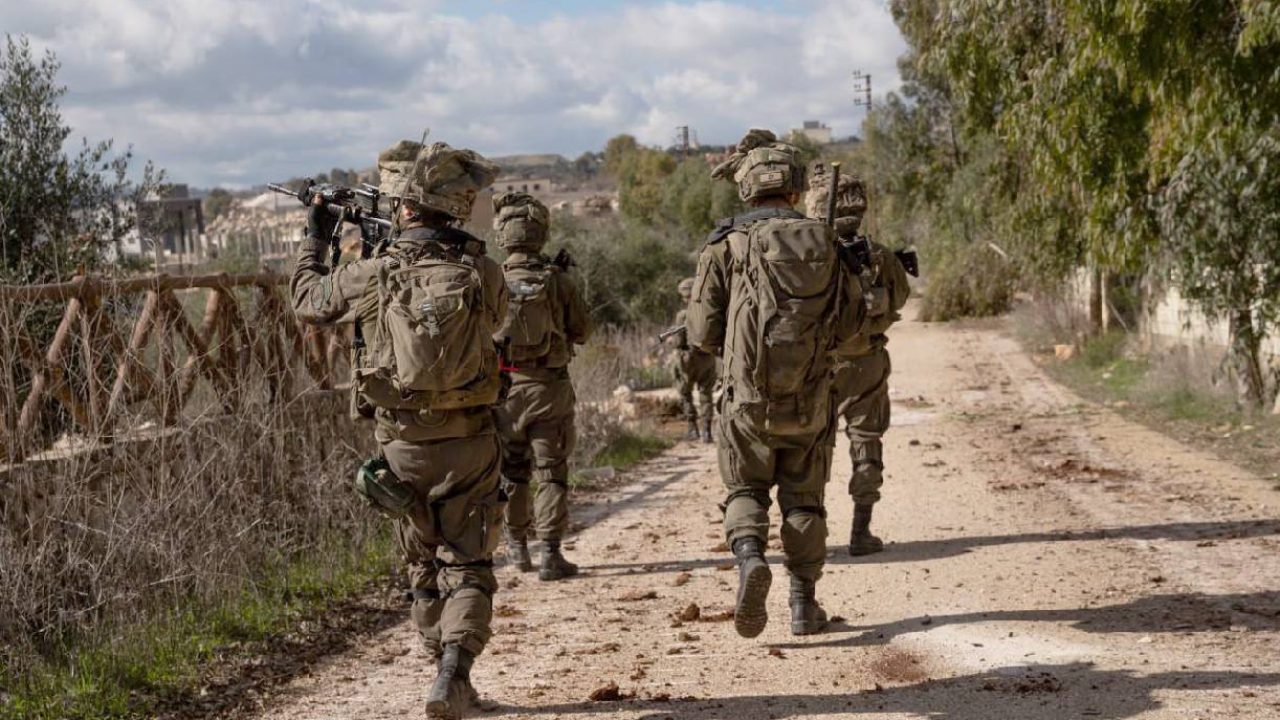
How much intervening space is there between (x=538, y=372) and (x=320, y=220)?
2454 millimetres

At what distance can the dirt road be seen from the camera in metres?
5.18

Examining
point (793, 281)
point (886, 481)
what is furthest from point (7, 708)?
point (886, 481)

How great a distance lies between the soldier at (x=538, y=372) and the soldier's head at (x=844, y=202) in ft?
4.71

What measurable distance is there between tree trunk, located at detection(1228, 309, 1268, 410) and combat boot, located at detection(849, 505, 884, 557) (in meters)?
6.00

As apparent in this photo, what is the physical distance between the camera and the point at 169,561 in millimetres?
6445

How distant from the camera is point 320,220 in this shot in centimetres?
532

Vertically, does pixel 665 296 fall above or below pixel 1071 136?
below

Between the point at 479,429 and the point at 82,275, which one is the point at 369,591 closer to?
the point at 82,275

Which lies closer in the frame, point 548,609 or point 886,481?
point 548,609

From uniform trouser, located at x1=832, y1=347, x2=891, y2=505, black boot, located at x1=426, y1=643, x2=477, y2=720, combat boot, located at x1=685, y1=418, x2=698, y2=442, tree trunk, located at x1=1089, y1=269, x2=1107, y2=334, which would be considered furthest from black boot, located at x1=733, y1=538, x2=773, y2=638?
tree trunk, located at x1=1089, y1=269, x2=1107, y2=334

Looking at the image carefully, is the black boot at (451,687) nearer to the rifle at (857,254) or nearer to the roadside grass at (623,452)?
the rifle at (857,254)

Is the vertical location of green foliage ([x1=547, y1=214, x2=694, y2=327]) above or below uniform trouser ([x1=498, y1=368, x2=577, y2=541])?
above

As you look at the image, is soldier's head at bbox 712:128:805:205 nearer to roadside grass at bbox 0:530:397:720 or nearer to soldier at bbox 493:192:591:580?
soldier at bbox 493:192:591:580

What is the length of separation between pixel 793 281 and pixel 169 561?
3323mm
